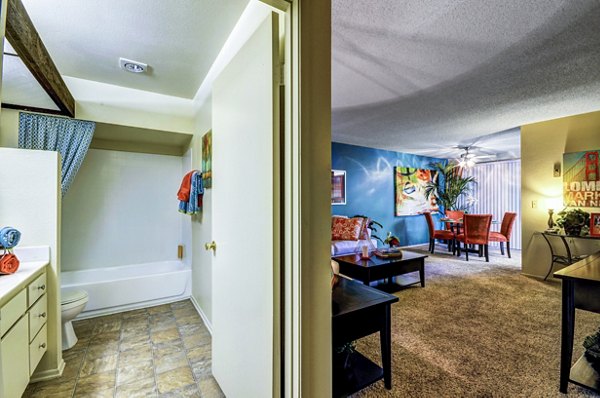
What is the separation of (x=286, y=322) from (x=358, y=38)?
6.40 ft

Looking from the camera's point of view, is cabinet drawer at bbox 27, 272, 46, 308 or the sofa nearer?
cabinet drawer at bbox 27, 272, 46, 308

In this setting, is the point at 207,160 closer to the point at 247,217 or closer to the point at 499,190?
the point at 247,217

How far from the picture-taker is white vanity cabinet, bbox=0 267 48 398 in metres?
1.27

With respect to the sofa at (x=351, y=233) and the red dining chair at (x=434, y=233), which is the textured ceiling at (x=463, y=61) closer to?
the sofa at (x=351, y=233)

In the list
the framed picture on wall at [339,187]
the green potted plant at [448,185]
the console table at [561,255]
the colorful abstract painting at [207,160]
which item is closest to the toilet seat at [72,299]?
the colorful abstract painting at [207,160]

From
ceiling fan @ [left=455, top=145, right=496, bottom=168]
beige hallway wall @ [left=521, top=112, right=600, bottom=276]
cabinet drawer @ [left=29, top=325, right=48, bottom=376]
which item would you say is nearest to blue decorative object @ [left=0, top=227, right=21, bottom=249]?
cabinet drawer @ [left=29, top=325, right=48, bottom=376]

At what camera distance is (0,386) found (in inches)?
29.3

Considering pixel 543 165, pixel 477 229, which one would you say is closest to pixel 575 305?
pixel 543 165

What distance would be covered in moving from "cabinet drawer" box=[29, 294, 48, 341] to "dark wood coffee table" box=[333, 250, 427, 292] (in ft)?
8.80

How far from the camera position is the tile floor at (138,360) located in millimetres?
1694

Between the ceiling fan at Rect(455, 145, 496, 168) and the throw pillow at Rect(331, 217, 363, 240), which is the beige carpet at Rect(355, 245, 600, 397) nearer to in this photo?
the throw pillow at Rect(331, 217, 363, 240)

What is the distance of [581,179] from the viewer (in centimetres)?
349

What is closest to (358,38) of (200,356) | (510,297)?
(200,356)

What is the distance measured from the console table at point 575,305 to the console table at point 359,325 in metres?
0.98
